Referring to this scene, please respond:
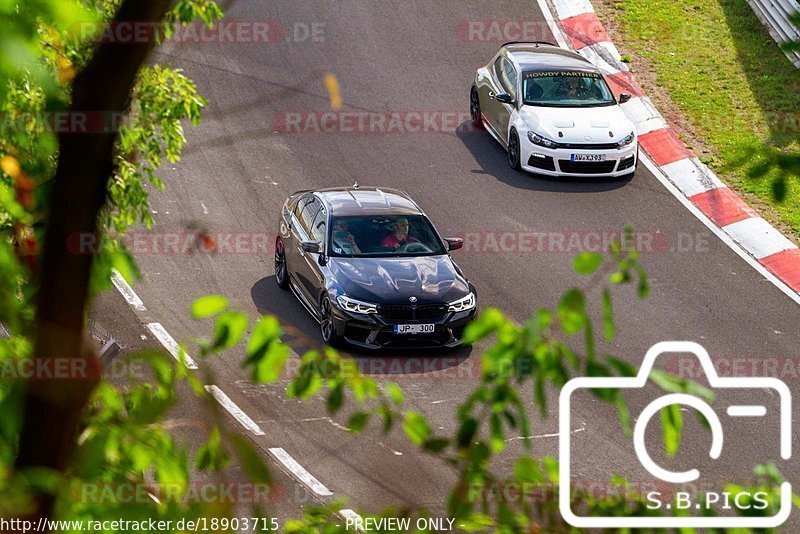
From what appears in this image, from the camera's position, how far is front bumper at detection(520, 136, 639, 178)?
19.2 metres

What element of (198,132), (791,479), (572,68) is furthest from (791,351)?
(198,132)

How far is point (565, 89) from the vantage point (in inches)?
786

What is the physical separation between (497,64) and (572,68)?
1.48 meters

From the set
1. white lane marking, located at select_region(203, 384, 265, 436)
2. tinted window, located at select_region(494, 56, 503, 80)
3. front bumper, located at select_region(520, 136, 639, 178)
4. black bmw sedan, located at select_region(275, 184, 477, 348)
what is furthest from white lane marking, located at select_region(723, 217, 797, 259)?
white lane marking, located at select_region(203, 384, 265, 436)

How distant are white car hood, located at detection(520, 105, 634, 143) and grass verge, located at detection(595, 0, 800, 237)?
1.85m

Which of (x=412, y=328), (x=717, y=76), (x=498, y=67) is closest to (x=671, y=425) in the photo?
(x=412, y=328)

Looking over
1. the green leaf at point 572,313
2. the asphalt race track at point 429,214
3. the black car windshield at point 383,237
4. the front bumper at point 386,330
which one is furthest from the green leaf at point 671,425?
the black car windshield at point 383,237

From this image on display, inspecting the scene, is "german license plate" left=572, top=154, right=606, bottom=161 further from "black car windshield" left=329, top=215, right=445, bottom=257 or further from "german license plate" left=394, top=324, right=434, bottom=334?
"german license plate" left=394, top=324, right=434, bottom=334

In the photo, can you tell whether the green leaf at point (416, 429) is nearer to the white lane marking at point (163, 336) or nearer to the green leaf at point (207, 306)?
the green leaf at point (207, 306)

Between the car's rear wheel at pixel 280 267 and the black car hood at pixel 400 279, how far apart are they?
1.49 metres

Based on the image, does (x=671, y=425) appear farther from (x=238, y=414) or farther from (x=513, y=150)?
(x=513, y=150)

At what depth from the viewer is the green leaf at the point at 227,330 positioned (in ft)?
10.9

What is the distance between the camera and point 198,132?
20.8m

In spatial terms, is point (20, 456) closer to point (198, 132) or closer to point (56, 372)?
point (56, 372)
